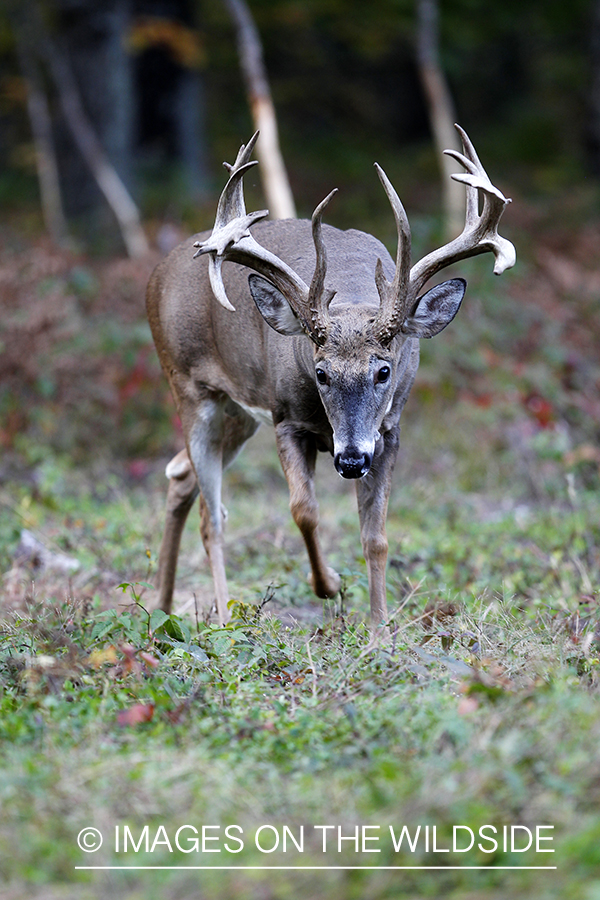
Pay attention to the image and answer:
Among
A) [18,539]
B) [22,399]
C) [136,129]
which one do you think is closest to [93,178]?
[136,129]

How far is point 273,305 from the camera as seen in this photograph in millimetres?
4711

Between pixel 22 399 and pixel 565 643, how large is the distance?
583 centimetres

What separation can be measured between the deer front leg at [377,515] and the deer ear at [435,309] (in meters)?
0.48

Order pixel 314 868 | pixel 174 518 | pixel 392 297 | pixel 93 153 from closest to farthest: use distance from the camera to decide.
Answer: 1. pixel 314 868
2. pixel 392 297
3. pixel 174 518
4. pixel 93 153

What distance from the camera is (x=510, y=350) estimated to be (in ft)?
33.5

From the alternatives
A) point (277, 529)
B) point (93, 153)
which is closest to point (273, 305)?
point (277, 529)

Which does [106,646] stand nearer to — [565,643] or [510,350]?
[565,643]

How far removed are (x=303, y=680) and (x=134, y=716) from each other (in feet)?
2.21

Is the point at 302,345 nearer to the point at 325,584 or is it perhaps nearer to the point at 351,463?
the point at 351,463

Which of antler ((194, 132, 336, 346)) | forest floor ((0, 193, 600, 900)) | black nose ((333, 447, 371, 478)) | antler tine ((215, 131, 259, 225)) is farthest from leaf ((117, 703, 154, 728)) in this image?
antler tine ((215, 131, 259, 225))

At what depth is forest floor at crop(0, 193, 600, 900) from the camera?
266cm

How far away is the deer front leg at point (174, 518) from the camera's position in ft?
18.6

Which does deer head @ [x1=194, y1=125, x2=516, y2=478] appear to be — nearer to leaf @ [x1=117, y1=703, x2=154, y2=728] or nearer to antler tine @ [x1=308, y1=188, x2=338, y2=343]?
antler tine @ [x1=308, y1=188, x2=338, y2=343]

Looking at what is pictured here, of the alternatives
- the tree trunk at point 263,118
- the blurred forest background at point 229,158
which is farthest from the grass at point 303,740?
the tree trunk at point 263,118
